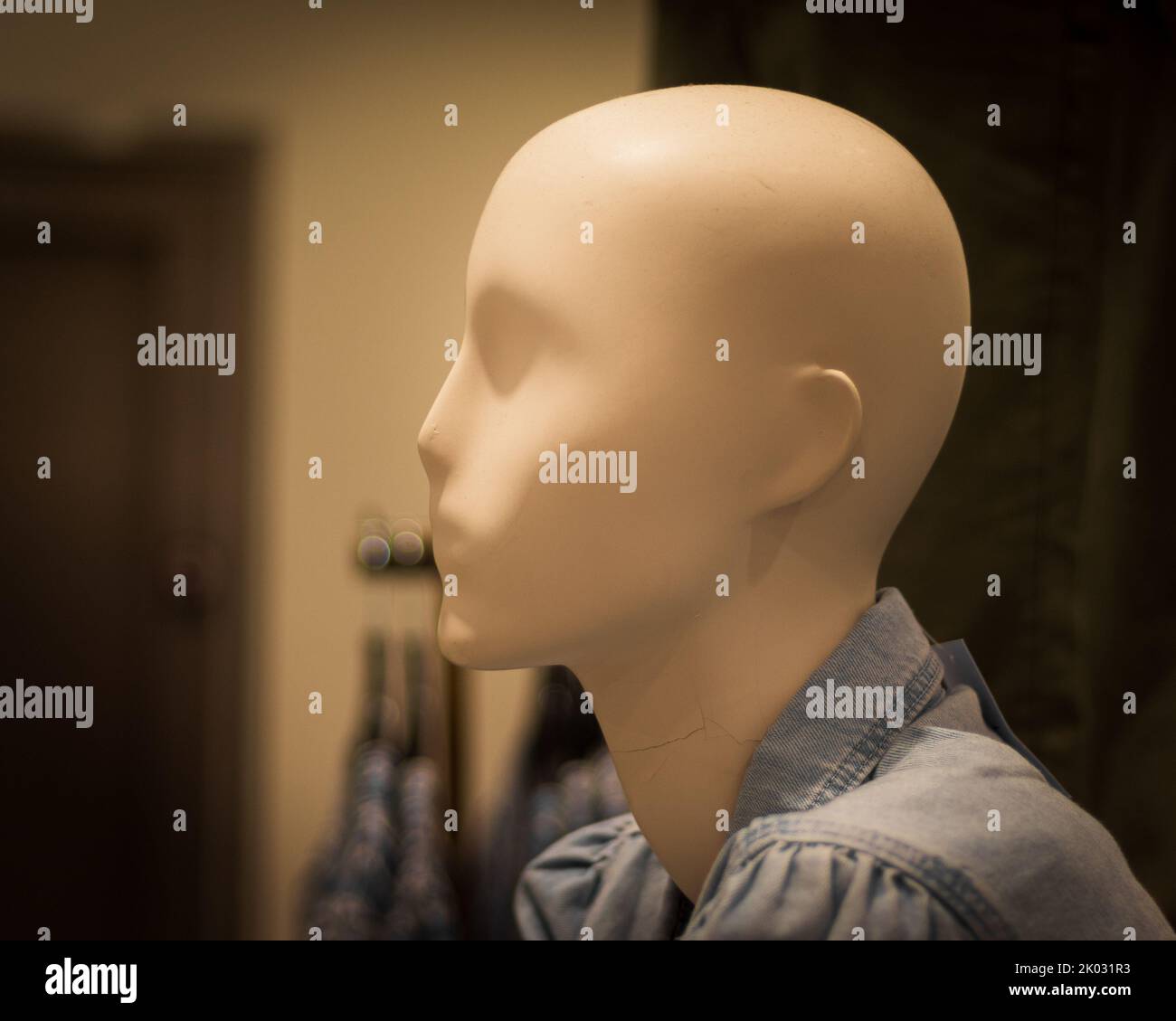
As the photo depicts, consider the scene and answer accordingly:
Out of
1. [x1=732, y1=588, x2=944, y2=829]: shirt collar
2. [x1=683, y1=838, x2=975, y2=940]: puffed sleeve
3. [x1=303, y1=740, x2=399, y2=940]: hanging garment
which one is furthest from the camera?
[x1=303, y1=740, x2=399, y2=940]: hanging garment

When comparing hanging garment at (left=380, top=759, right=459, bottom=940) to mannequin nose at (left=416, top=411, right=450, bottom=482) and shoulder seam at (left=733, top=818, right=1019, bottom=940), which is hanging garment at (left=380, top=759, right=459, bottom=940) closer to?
mannequin nose at (left=416, top=411, right=450, bottom=482)

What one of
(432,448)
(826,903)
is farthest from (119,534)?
(826,903)

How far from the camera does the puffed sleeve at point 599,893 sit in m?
0.95

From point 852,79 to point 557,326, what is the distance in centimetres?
48

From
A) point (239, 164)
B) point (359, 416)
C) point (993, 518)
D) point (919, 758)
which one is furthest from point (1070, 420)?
point (239, 164)

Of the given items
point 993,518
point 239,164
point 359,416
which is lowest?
point 993,518

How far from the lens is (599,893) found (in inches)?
38.8

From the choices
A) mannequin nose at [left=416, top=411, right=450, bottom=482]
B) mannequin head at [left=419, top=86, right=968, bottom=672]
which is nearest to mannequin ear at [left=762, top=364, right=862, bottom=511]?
mannequin head at [left=419, top=86, right=968, bottom=672]

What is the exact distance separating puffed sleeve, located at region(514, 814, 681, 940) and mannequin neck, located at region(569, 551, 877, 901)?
0.09 m

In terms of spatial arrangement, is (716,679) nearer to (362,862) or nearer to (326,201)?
(326,201)

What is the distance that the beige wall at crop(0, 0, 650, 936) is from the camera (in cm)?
101

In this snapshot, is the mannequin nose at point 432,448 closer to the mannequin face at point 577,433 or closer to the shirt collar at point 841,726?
the mannequin face at point 577,433
